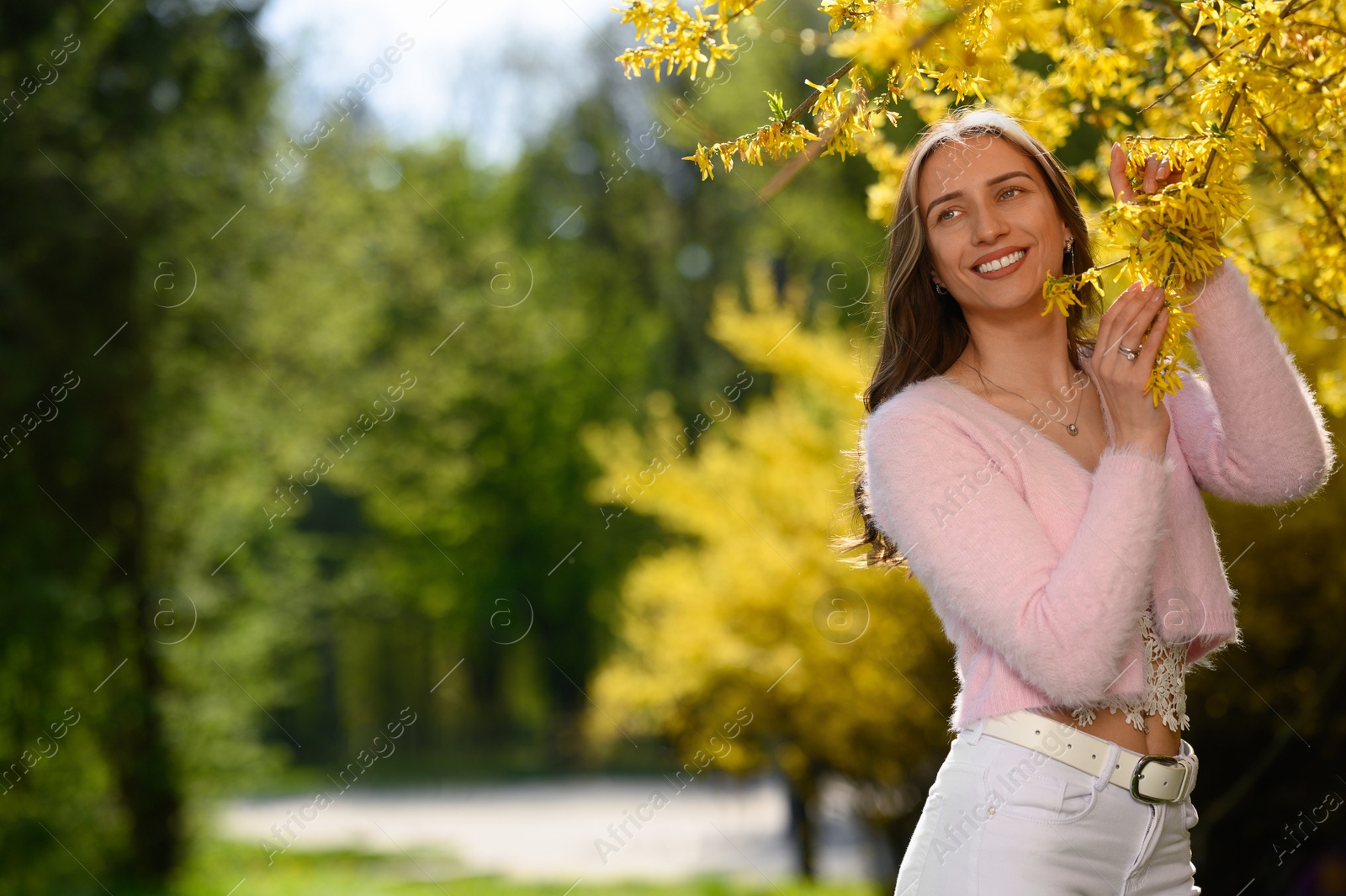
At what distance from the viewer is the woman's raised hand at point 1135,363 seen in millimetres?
1629

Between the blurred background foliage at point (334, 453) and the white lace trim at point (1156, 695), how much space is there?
643 mm

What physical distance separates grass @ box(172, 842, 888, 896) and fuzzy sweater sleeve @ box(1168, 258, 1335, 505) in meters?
8.81

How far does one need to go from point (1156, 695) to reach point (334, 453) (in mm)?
13791

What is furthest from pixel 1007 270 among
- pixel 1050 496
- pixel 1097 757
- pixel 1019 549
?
pixel 1097 757

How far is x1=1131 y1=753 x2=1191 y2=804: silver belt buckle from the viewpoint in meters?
1.67

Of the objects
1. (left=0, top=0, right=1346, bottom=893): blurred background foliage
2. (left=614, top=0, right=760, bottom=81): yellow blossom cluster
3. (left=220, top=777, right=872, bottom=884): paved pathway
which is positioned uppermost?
(left=614, top=0, right=760, bottom=81): yellow blossom cluster

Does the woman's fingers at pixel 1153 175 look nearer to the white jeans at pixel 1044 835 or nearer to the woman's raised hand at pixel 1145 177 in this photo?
the woman's raised hand at pixel 1145 177

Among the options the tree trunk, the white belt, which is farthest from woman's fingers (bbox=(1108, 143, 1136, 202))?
the tree trunk

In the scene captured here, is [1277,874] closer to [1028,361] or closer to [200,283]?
[1028,361]

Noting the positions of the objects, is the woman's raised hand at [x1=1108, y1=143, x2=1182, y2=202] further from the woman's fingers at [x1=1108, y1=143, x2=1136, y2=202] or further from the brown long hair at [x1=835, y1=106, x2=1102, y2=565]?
the brown long hair at [x1=835, y1=106, x2=1102, y2=565]

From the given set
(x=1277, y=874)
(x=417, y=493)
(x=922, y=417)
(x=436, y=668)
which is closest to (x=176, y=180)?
(x=1277, y=874)

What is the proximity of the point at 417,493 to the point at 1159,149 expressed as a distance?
25564 millimetres

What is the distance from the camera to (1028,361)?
6.40 ft

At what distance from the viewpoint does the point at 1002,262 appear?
1851 millimetres
